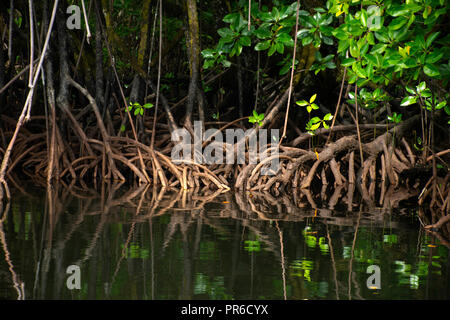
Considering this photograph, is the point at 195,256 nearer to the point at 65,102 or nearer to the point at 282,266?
the point at 282,266

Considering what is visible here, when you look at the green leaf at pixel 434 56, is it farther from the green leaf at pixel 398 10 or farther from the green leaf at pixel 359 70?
the green leaf at pixel 359 70

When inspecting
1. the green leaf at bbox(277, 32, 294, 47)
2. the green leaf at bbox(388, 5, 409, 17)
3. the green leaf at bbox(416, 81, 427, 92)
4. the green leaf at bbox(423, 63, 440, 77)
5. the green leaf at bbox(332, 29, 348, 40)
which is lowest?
the green leaf at bbox(423, 63, 440, 77)

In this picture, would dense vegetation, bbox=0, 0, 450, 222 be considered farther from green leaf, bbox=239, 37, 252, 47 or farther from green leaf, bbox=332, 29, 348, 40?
green leaf, bbox=332, 29, 348, 40

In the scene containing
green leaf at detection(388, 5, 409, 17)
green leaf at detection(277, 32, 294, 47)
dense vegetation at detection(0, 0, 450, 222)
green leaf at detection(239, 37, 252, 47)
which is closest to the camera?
green leaf at detection(388, 5, 409, 17)

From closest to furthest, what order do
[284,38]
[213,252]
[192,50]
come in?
1. [213,252]
2. [284,38]
3. [192,50]

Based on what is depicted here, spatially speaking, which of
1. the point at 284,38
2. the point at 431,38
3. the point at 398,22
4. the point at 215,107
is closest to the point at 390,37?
the point at 398,22

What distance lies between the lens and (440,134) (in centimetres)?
736

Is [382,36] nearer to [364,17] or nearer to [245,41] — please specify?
[364,17]

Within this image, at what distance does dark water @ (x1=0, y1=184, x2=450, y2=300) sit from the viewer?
90.5 inches

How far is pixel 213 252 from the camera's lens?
9.68ft

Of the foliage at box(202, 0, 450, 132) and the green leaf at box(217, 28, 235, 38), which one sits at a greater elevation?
the green leaf at box(217, 28, 235, 38)

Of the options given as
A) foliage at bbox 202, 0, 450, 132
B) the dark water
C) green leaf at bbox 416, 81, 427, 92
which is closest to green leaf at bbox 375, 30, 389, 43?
foliage at bbox 202, 0, 450, 132
